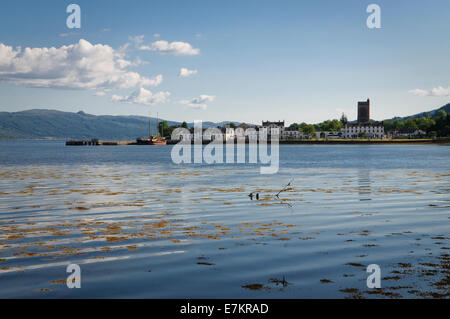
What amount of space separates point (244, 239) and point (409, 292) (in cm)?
747

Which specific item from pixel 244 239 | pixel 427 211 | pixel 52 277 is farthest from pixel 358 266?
pixel 427 211

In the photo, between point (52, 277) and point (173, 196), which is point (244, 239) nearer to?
point (52, 277)

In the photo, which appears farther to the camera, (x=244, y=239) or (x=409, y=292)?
(x=244, y=239)

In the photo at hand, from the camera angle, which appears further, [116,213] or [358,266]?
[116,213]

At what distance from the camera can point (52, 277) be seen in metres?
12.4

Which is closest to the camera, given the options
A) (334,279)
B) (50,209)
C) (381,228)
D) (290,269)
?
(334,279)

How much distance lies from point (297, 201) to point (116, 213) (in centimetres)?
1192
